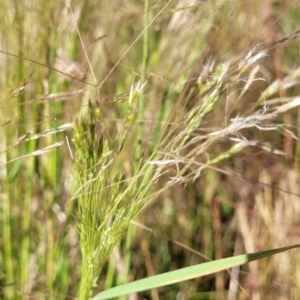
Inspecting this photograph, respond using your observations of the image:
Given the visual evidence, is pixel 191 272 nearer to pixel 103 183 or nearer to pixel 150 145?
pixel 103 183

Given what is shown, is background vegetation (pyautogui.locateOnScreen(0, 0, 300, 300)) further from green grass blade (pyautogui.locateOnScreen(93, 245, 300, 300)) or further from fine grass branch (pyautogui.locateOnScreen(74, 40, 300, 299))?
green grass blade (pyautogui.locateOnScreen(93, 245, 300, 300))

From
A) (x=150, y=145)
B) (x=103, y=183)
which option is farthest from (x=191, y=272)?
(x=150, y=145)

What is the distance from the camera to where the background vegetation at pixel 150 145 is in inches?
30.4

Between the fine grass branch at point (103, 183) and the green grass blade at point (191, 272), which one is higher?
the fine grass branch at point (103, 183)

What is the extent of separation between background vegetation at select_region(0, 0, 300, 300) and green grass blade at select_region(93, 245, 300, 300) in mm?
119

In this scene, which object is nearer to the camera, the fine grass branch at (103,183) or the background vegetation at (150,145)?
the fine grass branch at (103,183)

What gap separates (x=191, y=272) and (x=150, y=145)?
13.8 inches

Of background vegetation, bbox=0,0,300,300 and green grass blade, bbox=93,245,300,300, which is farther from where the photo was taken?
background vegetation, bbox=0,0,300,300

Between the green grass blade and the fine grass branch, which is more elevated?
the fine grass branch

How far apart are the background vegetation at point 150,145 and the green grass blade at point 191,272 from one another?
119 millimetres

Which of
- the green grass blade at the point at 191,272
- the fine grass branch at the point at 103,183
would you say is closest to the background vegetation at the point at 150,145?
the fine grass branch at the point at 103,183

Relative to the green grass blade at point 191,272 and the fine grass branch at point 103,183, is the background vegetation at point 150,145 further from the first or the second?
the green grass blade at point 191,272

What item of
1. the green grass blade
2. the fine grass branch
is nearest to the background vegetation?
the fine grass branch

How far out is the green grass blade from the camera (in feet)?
1.96
